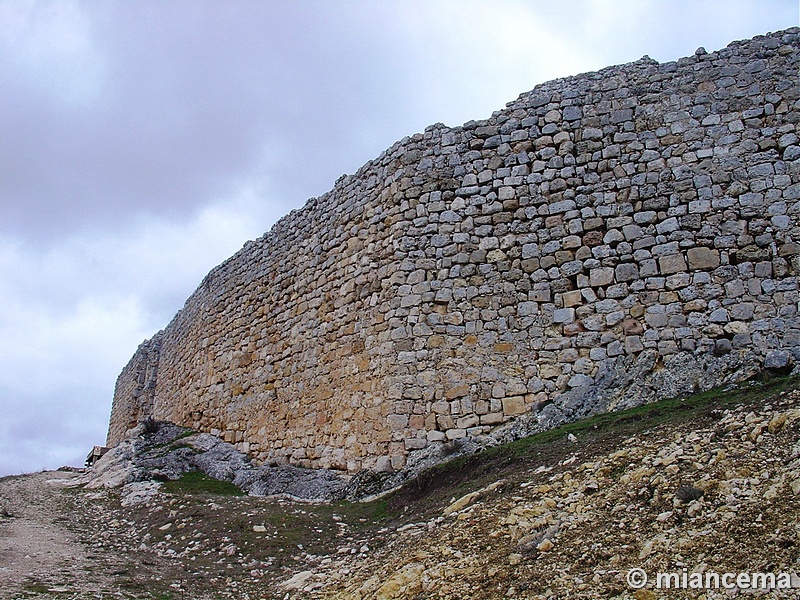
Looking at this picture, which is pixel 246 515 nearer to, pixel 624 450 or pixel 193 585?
pixel 193 585

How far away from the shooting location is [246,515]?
24.8 ft

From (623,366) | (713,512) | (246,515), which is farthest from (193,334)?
(713,512)

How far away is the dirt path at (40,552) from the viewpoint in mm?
5094

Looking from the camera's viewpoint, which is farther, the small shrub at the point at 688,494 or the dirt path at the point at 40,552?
the dirt path at the point at 40,552

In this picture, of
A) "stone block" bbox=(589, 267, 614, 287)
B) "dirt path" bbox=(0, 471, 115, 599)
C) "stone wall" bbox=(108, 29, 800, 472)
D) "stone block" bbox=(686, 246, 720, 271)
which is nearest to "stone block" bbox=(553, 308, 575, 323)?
"stone wall" bbox=(108, 29, 800, 472)

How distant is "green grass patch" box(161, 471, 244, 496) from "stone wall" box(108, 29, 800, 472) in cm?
104

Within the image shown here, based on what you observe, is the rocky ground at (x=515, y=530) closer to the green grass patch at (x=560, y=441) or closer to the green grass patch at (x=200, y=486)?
the green grass patch at (x=560, y=441)

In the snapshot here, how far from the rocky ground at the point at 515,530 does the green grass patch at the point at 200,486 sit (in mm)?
1725

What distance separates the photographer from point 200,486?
35.5 feet

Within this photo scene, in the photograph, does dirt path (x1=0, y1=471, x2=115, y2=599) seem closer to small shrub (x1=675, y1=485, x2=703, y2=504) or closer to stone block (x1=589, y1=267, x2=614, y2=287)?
small shrub (x1=675, y1=485, x2=703, y2=504)

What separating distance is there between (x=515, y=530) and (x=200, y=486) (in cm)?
744

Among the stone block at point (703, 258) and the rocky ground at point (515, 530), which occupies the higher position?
the stone block at point (703, 258)

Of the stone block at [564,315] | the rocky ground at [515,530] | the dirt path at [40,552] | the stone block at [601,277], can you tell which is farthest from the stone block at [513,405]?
the dirt path at [40,552]

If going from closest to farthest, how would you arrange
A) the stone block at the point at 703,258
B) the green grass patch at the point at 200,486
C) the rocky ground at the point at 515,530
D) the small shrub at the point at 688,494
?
the rocky ground at the point at 515,530
the small shrub at the point at 688,494
the stone block at the point at 703,258
the green grass patch at the point at 200,486
